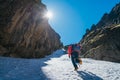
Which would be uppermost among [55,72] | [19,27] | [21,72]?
[19,27]

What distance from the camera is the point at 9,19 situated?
37.4 m

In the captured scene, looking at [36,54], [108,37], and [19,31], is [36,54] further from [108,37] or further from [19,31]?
[108,37]

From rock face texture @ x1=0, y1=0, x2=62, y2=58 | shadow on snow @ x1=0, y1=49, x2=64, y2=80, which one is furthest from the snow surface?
rock face texture @ x1=0, y1=0, x2=62, y2=58

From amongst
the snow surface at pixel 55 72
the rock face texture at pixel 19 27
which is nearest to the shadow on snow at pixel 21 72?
the snow surface at pixel 55 72

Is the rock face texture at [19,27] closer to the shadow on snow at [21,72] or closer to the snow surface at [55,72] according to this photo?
the shadow on snow at [21,72]

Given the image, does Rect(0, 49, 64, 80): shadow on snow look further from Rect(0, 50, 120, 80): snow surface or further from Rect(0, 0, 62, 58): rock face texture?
Rect(0, 0, 62, 58): rock face texture

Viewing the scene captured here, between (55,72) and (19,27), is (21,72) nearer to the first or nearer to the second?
(55,72)

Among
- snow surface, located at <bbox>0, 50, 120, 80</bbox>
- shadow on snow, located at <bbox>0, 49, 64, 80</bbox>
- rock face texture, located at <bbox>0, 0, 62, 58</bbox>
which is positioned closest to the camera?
shadow on snow, located at <bbox>0, 49, 64, 80</bbox>

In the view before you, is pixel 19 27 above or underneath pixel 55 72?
above

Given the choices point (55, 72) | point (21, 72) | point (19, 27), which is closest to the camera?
point (21, 72)

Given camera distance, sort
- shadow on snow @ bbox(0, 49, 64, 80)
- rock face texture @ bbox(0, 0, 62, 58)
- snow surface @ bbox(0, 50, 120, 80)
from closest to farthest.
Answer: shadow on snow @ bbox(0, 49, 64, 80)
snow surface @ bbox(0, 50, 120, 80)
rock face texture @ bbox(0, 0, 62, 58)

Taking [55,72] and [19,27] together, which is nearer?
[55,72]

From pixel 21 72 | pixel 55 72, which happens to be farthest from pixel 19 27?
pixel 55 72

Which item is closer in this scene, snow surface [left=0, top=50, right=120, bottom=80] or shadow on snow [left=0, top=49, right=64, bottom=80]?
shadow on snow [left=0, top=49, right=64, bottom=80]
